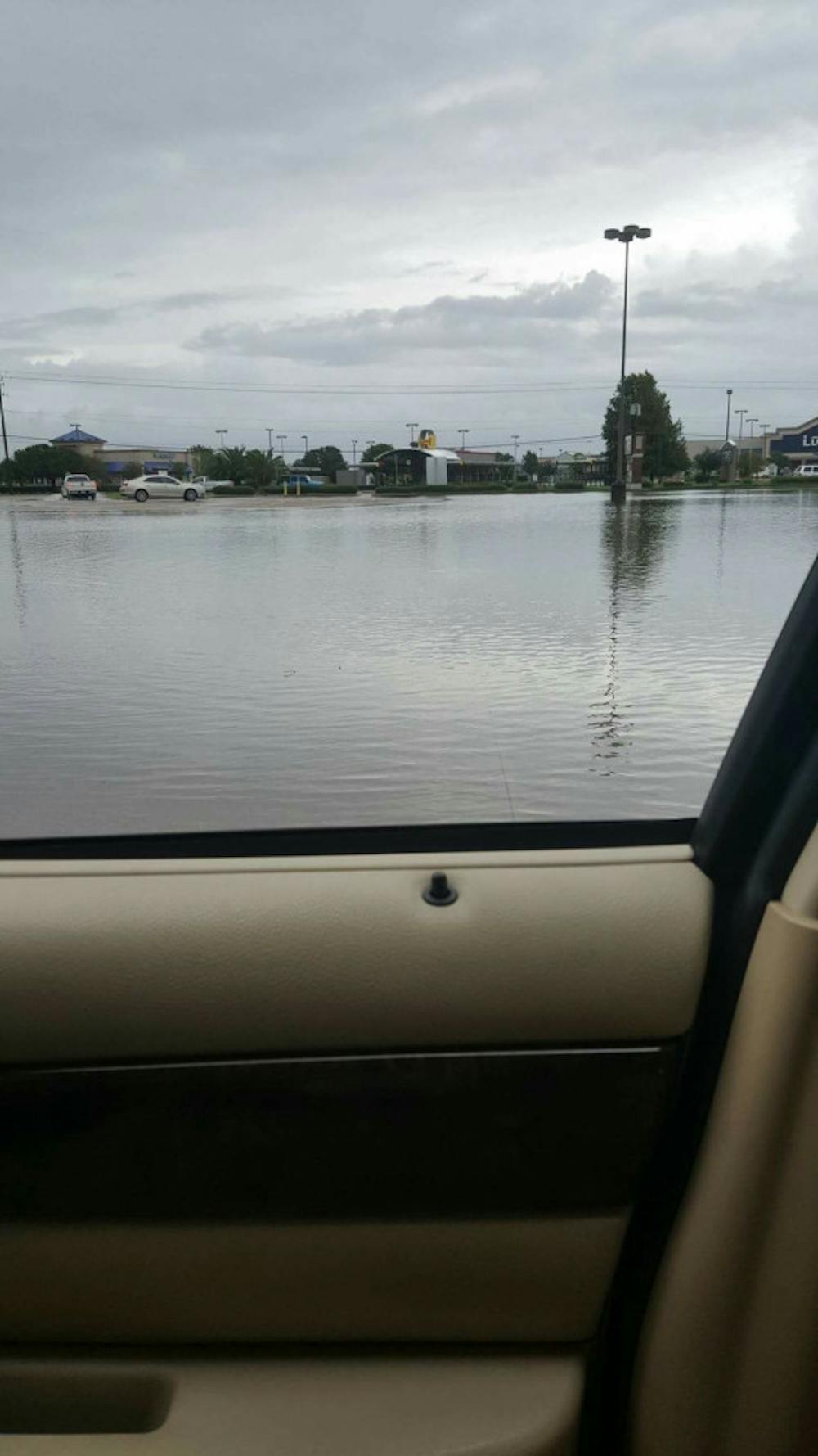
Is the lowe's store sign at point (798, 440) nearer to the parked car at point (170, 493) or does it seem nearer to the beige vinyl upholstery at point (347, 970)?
the beige vinyl upholstery at point (347, 970)

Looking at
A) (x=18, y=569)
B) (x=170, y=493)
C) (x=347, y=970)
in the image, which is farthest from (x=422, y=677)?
(x=170, y=493)

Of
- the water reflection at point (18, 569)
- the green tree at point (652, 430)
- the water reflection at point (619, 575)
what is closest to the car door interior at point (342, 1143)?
the water reflection at point (619, 575)

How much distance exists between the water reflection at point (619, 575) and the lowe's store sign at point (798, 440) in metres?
0.66

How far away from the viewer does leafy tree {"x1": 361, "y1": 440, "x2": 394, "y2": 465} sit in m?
3.54

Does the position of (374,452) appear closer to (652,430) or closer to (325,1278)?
(652,430)

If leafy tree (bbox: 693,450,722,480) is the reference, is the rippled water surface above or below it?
below

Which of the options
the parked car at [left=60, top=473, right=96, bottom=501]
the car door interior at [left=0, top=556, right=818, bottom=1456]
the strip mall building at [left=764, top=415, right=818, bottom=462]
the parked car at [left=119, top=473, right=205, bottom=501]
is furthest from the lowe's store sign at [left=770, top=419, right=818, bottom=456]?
the parked car at [left=119, top=473, right=205, bottom=501]

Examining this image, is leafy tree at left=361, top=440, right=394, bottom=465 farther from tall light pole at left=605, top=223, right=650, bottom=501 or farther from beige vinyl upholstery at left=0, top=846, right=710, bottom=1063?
beige vinyl upholstery at left=0, top=846, right=710, bottom=1063

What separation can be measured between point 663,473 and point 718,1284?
6.32ft

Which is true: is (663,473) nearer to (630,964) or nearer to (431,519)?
(630,964)

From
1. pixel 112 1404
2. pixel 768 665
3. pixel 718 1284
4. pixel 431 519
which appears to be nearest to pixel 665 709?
pixel 768 665

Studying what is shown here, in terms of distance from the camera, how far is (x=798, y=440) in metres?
2.25

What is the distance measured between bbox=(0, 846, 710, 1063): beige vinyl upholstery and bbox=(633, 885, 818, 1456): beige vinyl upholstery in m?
0.17

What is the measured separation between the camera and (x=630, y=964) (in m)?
1.75
